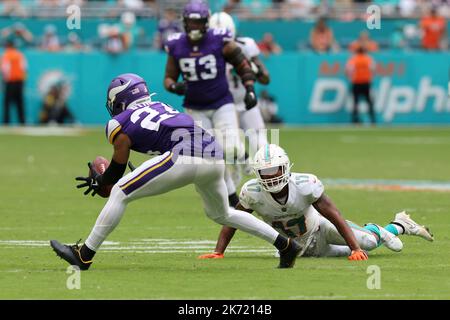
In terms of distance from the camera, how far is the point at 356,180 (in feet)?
54.7

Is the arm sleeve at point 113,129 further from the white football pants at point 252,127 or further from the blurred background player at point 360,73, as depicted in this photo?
the blurred background player at point 360,73

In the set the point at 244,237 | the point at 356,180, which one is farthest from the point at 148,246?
the point at 356,180

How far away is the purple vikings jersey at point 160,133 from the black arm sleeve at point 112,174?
0.56ft

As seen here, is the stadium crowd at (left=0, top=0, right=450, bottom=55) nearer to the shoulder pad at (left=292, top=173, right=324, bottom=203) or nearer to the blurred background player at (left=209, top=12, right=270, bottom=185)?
the blurred background player at (left=209, top=12, right=270, bottom=185)

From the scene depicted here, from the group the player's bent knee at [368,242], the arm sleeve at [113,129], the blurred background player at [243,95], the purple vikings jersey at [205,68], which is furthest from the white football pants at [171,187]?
the blurred background player at [243,95]

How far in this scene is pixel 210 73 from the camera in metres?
13.3

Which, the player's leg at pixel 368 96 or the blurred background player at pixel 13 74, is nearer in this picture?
the blurred background player at pixel 13 74

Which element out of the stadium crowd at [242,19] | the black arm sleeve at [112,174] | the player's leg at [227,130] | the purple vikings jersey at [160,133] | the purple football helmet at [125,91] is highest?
the purple football helmet at [125,91]

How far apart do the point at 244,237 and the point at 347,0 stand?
1753 cm

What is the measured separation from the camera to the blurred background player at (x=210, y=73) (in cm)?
1316

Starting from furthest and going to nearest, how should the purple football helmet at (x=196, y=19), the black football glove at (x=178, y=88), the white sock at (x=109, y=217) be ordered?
the purple football helmet at (x=196, y=19) → the black football glove at (x=178, y=88) → the white sock at (x=109, y=217)

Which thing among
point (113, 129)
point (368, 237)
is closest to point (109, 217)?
point (113, 129)

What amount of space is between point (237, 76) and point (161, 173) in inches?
249
